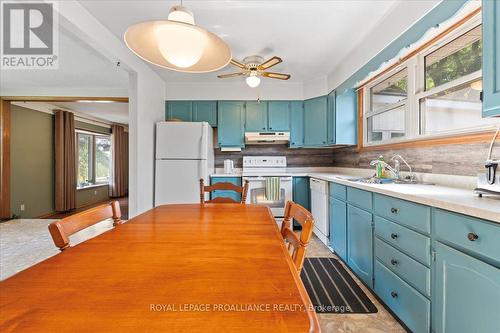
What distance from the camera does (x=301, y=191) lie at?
12.1 feet

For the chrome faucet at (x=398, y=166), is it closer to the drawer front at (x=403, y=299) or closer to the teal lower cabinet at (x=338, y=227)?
the teal lower cabinet at (x=338, y=227)

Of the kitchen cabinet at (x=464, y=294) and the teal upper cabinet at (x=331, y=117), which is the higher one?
the teal upper cabinet at (x=331, y=117)

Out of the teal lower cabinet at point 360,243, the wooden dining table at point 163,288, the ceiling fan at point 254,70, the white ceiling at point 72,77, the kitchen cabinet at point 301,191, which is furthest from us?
the kitchen cabinet at point 301,191

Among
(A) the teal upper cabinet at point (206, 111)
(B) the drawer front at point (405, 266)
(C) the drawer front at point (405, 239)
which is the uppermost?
(A) the teal upper cabinet at point (206, 111)

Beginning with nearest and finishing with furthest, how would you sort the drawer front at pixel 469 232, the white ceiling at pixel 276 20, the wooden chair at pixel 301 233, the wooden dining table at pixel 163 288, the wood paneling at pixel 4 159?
the wooden dining table at pixel 163 288 → the wooden chair at pixel 301 233 → the drawer front at pixel 469 232 → the white ceiling at pixel 276 20 → the wood paneling at pixel 4 159

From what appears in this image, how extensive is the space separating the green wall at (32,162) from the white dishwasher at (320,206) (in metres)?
5.45

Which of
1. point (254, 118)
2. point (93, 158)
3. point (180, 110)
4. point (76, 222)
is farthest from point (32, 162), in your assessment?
point (76, 222)

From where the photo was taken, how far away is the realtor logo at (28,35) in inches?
76.9

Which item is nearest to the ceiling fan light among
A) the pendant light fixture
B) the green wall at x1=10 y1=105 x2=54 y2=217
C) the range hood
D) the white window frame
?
the pendant light fixture

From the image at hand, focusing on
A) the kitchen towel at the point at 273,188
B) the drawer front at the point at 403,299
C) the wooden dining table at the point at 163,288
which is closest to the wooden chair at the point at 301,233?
the wooden dining table at the point at 163,288

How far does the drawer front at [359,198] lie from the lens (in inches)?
75.6

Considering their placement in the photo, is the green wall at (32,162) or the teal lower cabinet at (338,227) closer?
the teal lower cabinet at (338,227)

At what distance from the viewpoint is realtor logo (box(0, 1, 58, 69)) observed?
6.40 feet

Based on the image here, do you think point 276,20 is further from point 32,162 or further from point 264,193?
point 32,162
